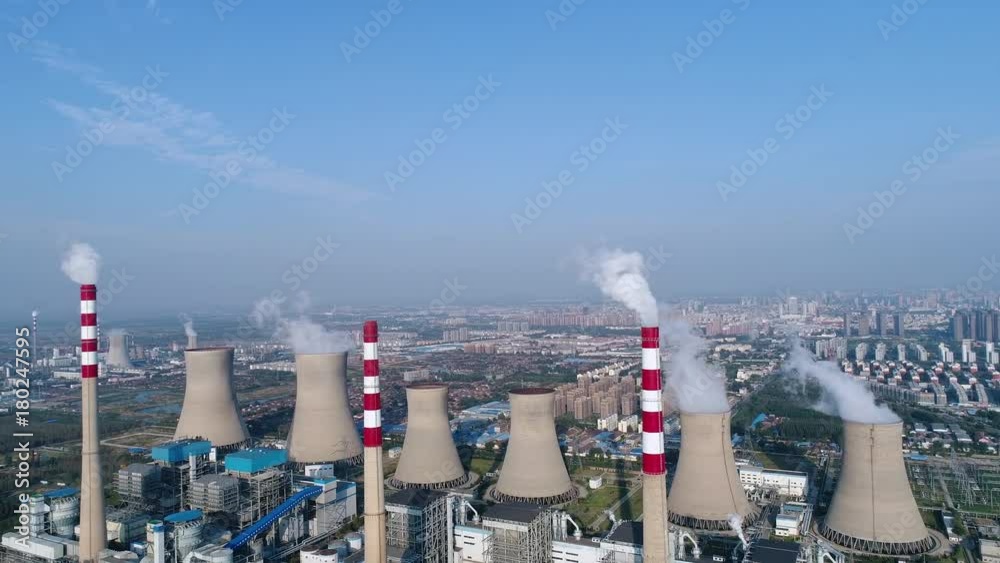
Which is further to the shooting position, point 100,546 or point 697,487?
point 697,487

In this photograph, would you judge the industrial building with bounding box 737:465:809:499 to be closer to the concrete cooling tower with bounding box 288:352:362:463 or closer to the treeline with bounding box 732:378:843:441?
the treeline with bounding box 732:378:843:441

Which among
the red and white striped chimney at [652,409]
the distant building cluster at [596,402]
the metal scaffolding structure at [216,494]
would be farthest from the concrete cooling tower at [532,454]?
the distant building cluster at [596,402]

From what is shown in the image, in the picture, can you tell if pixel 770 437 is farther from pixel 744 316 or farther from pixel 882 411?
pixel 744 316

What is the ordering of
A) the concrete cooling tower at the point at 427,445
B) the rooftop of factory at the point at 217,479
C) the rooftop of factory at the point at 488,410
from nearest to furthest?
the rooftop of factory at the point at 217,479, the concrete cooling tower at the point at 427,445, the rooftop of factory at the point at 488,410

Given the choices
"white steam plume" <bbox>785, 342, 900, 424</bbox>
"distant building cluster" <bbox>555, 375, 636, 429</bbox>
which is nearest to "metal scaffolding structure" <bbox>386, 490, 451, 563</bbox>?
"white steam plume" <bbox>785, 342, 900, 424</bbox>

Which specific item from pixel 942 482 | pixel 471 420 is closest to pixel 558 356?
pixel 471 420

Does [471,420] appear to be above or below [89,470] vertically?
below

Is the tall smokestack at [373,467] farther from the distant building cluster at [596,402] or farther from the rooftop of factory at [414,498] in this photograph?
the distant building cluster at [596,402]
